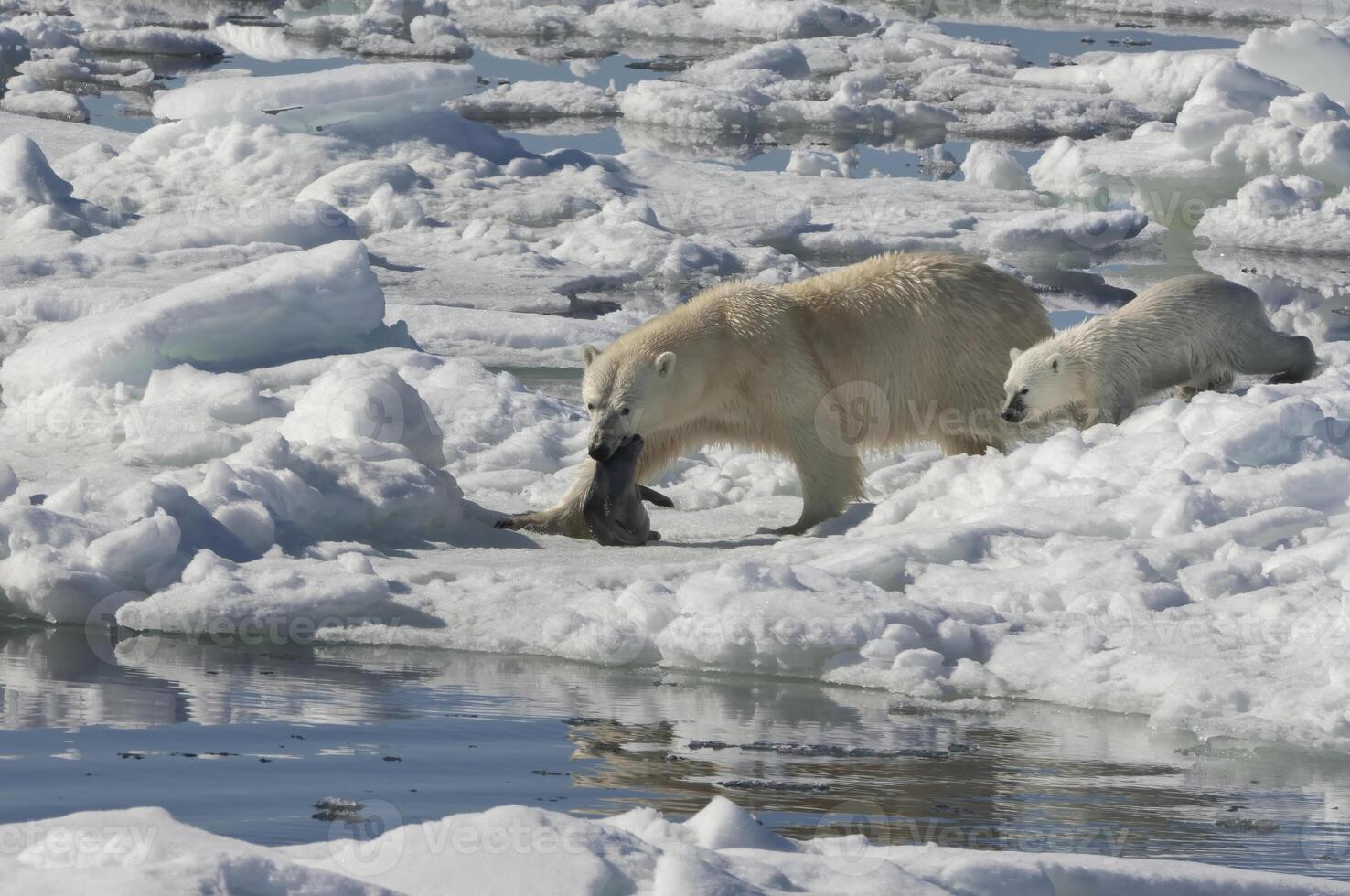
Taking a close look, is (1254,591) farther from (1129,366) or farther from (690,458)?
(690,458)

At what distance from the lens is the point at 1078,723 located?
181 inches

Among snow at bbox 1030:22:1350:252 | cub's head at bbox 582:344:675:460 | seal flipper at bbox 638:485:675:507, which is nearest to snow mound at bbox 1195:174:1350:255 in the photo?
snow at bbox 1030:22:1350:252

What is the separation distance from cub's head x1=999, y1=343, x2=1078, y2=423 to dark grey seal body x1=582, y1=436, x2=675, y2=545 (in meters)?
1.52

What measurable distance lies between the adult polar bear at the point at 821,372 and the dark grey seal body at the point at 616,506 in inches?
2.9

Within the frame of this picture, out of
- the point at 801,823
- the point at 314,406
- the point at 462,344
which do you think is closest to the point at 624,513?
the point at 314,406

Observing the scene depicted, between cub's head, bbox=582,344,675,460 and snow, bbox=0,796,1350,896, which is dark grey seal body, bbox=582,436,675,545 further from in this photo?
snow, bbox=0,796,1350,896

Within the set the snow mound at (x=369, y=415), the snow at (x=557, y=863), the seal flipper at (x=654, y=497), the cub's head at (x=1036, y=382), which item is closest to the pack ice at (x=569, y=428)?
the snow mound at (x=369, y=415)

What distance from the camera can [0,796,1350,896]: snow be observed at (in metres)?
2.73

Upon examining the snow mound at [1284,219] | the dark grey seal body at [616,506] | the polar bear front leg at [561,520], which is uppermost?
the dark grey seal body at [616,506]

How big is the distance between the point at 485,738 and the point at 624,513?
2.08 m

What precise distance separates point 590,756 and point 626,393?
2356mm

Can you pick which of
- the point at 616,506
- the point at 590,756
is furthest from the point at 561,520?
the point at 590,756

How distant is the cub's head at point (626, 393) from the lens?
6.39m

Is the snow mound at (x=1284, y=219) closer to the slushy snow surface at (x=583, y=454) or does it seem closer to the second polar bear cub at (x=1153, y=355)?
the slushy snow surface at (x=583, y=454)
